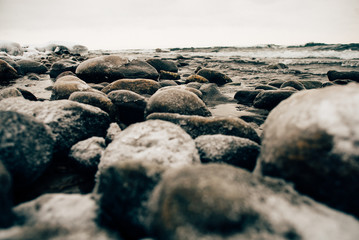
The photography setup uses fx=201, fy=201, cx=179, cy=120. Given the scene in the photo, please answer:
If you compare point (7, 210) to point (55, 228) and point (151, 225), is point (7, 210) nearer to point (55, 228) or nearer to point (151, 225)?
point (55, 228)

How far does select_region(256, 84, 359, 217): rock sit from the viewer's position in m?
1.08

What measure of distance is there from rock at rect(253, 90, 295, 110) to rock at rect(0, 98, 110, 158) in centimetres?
272

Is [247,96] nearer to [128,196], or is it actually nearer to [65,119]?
[65,119]

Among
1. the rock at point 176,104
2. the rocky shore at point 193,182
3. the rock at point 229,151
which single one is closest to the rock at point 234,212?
the rocky shore at point 193,182

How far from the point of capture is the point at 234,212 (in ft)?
3.27

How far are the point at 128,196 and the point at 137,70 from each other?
494cm

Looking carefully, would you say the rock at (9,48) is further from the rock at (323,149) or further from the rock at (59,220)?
the rock at (323,149)

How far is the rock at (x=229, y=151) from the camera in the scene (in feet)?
5.75

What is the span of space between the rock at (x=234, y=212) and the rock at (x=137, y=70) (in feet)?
15.9

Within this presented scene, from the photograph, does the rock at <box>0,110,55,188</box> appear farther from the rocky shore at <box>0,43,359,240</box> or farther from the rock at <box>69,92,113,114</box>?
the rock at <box>69,92,113,114</box>

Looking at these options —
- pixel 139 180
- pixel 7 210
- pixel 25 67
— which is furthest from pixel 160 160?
pixel 25 67

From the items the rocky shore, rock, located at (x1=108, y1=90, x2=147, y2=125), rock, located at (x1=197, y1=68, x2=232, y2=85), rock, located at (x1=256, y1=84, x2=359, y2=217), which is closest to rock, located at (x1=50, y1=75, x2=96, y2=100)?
rock, located at (x1=108, y1=90, x2=147, y2=125)

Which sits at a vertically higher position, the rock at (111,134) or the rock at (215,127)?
the rock at (215,127)

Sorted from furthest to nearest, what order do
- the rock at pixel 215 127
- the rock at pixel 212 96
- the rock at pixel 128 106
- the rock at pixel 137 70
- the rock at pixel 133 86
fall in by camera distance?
the rock at pixel 137 70 < the rock at pixel 212 96 < the rock at pixel 133 86 < the rock at pixel 128 106 < the rock at pixel 215 127
